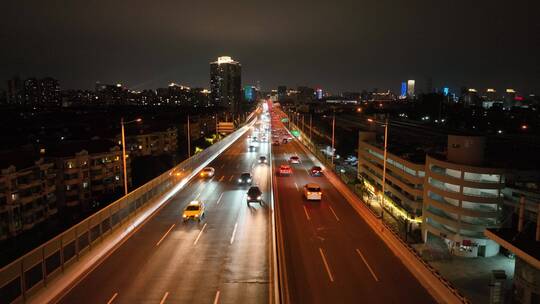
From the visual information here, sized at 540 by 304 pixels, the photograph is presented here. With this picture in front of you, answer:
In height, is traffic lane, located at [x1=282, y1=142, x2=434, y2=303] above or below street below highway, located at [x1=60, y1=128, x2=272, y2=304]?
below

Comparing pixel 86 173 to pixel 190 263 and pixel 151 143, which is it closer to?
pixel 151 143

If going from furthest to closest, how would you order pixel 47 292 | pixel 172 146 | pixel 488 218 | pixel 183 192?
pixel 172 146, pixel 183 192, pixel 488 218, pixel 47 292

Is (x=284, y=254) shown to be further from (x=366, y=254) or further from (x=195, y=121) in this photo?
(x=195, y=121)

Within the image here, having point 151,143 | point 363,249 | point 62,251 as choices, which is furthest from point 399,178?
point 151,143

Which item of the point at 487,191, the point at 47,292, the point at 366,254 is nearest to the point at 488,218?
the point at 487,191

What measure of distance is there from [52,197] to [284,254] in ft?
130

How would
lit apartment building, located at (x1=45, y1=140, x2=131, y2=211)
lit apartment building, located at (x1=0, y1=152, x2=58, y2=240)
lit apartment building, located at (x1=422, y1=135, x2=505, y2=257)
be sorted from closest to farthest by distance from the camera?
lit apartment building, located at (x1=422, y1=135, x2=505, y2=257) → lit apartment building, located at (x1=0, y1=152, x2=58, y2=240) → lit apartment building, located at (x1=45, y1=140, x2=131, y2=211)

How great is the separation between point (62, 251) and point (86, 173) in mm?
41735

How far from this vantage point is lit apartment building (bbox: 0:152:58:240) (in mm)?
40438

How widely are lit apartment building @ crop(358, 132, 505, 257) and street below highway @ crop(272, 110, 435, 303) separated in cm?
481

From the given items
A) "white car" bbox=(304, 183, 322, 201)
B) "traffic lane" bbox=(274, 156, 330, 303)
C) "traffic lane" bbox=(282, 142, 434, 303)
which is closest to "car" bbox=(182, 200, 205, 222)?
"traffic lane" bbox=(274, 156, 330, 303)

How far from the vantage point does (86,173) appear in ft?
173

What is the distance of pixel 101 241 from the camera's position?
1758 centimetres

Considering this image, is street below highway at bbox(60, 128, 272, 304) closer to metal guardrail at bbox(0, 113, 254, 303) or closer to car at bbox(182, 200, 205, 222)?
car at bbox(182, 200, 205, 222)
